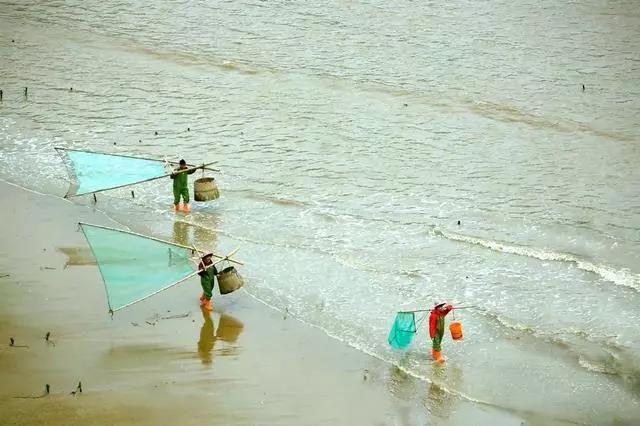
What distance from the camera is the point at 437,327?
11.5 meters

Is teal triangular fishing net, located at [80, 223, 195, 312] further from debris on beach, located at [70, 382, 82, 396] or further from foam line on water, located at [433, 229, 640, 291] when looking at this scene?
foam line on water, located at [433, 229, 640, 291]

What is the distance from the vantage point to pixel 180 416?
9.85 metres

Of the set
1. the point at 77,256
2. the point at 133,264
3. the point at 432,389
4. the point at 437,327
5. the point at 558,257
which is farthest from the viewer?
the point at 558,257

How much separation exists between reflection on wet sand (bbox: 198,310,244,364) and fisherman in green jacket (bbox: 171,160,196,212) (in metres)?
3.91

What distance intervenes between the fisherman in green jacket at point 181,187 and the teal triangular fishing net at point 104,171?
1.11 feet

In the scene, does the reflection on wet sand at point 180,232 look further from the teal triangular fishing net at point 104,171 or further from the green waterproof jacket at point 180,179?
the teal triangular fishing net at point 104,171

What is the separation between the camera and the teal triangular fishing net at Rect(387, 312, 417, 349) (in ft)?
38.5

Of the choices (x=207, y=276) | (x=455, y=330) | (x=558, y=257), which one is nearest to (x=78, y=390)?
(x=207, y=276)

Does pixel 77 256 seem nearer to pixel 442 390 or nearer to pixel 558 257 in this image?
pixel 442 390

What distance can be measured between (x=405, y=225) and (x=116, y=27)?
15488 mm

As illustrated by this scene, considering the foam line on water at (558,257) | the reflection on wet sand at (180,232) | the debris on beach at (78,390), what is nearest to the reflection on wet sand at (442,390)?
the debris on beach at (78,390)

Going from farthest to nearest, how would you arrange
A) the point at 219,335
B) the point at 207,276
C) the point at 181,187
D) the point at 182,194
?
the point at 182,194, the point at 181,187, the point at 207,276, the point at 219,335

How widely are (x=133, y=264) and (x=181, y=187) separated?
4113 mm

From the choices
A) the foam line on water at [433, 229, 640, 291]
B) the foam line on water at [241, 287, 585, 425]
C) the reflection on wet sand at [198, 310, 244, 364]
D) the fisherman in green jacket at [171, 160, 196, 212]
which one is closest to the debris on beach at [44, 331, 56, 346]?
the reflection on wet sand at [198, 310, 244, 364]
